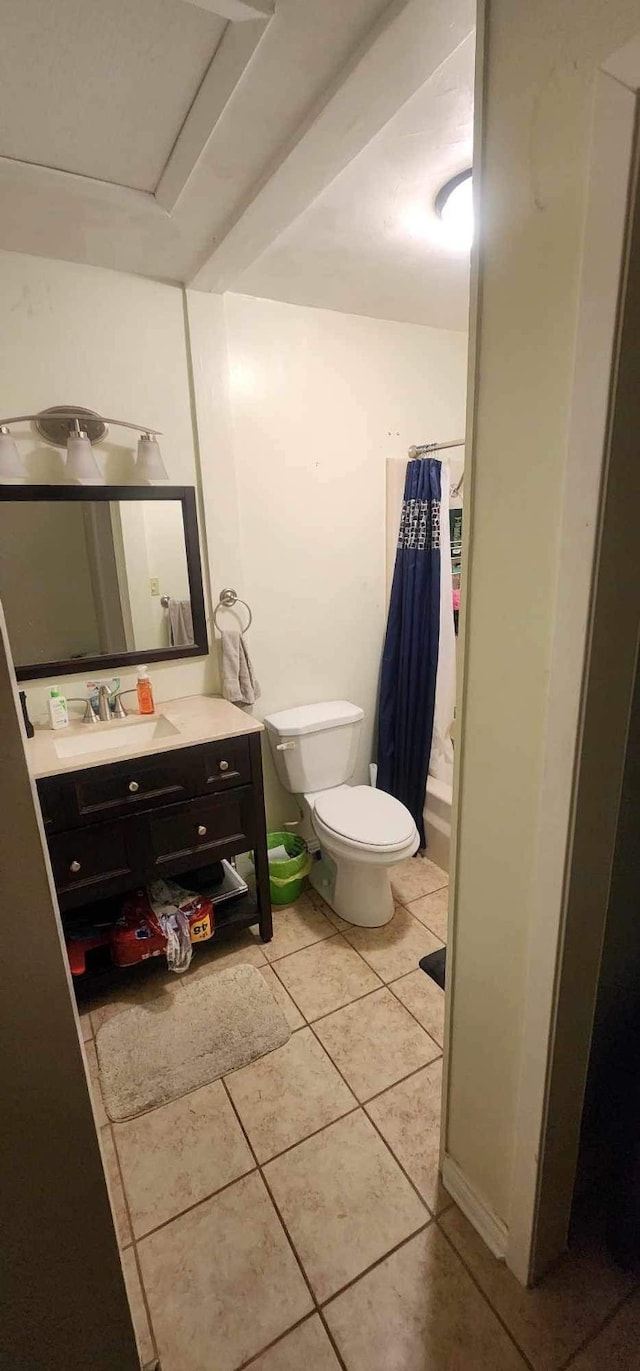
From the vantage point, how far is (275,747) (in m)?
2.23

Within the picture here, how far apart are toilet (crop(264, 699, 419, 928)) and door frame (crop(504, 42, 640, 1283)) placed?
37.3 inches

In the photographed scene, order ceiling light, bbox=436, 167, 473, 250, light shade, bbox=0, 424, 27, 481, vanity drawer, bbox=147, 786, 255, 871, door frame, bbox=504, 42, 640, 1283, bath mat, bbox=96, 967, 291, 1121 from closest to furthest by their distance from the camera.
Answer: door frame, bbox=504, 42, 640, 1283 → ceiling light, bbox=436, 167, 473, 250 → bath mat, bbox=96, 967, 291, 1121 → light shade, bbox=0, 424, 27, 481 → vanity drawer, bbox=147, 786, 255, 871

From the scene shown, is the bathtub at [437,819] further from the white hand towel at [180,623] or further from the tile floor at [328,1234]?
the white hand towel at [180,623]

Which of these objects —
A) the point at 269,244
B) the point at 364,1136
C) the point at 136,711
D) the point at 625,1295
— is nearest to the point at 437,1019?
the point at 364,1136

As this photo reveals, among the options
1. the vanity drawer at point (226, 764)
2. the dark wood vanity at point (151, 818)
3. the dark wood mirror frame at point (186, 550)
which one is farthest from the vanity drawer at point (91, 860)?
the dark wood mirror frame at point (186, 550)

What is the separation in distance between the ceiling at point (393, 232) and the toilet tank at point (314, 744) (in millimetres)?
1559

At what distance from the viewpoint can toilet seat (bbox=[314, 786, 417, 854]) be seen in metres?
1.91

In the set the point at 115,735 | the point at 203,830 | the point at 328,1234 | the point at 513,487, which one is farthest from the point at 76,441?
the point at 328,1234

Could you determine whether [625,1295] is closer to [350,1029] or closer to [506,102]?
[350,1029]

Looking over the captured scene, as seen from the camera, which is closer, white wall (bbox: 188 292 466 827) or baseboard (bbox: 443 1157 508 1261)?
baseboard (bbox: 443 1157 508 1261)

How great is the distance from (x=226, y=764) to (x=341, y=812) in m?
0.52

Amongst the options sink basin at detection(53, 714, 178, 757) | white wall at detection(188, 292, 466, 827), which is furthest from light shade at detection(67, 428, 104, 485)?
sink basin at detection(53, 714, 178, 757)

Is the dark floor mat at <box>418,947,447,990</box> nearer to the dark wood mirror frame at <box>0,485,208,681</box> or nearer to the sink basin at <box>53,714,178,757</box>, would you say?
the sink basin at <box>53,714,178,757</box>

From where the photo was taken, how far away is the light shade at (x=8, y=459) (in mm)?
1632
